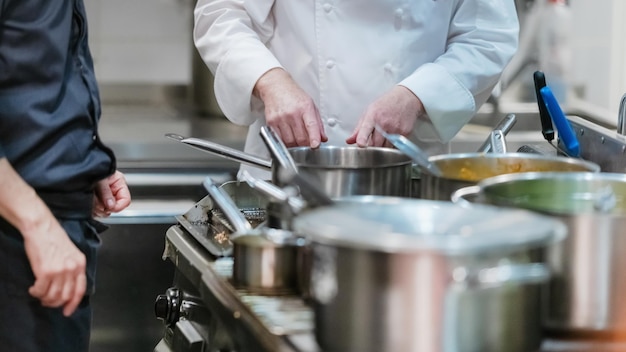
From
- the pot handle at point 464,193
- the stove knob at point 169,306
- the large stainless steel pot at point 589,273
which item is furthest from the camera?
the stove knob at point 169,306

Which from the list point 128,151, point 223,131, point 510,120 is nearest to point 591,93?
point 223,131

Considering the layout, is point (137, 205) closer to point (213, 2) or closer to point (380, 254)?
point (213, 2)

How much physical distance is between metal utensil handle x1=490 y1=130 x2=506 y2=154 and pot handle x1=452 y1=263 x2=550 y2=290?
59 cm

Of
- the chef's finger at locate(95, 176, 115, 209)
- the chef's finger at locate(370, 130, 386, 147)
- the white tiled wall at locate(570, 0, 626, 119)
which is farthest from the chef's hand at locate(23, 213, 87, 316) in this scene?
the white tiled wall at locate(570, 0, 626, 119)

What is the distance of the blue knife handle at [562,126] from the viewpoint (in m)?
1.52

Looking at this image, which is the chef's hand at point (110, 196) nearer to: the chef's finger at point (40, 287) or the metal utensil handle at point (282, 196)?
the chef's finger at point (40, 287)

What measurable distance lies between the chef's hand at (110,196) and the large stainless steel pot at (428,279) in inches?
27.4

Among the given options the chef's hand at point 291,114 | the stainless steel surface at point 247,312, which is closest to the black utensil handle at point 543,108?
the chef's hand at point 291,114

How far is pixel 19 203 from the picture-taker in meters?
1.32

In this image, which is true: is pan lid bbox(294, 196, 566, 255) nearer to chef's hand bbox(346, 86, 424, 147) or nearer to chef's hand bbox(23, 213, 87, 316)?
chef's hand bbox(23, 213, 87, 316)

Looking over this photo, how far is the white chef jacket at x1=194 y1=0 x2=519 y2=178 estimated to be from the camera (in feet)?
5.96

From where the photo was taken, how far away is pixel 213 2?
1949 mm

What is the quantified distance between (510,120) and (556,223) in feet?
2.33

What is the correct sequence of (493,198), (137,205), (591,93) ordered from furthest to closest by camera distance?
(591,93) < (137,205) < (493,198)
